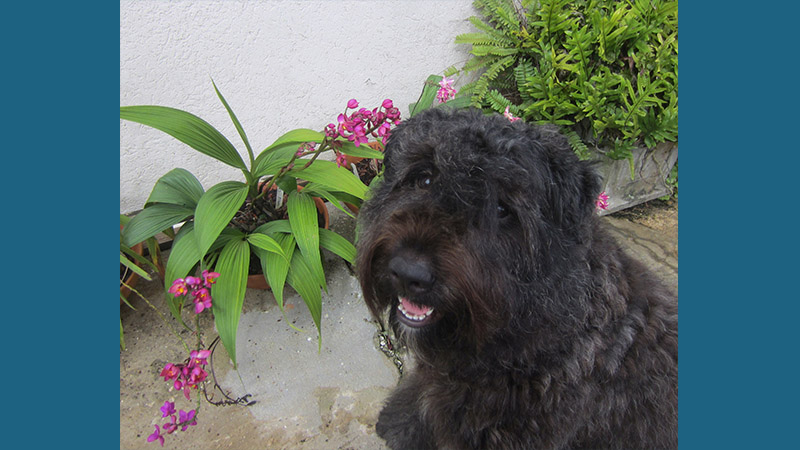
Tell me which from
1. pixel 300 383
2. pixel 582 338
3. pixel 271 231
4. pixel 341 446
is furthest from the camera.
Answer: pixel 271 231

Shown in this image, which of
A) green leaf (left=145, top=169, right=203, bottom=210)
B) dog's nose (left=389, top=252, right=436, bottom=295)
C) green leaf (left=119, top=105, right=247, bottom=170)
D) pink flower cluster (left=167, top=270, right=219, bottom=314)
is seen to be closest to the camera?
dog's nose (left=389, top=252, right=436, bottom=295)

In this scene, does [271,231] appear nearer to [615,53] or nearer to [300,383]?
[300,383]

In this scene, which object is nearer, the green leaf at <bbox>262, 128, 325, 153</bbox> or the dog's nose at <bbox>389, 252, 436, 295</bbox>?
the dog's nose at <bbox>389, 252, 436, 295</bbox>

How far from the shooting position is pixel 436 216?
1.73 m

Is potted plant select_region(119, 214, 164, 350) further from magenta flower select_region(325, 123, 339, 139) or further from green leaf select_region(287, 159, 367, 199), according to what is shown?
magenta flower select_region(325, 123, 339, 139)

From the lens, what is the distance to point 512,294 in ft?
5.97

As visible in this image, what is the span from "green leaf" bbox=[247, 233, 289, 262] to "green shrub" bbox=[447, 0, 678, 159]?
2095mm

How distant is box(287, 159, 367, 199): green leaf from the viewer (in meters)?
3.02

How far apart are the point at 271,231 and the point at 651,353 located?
7.40 ft

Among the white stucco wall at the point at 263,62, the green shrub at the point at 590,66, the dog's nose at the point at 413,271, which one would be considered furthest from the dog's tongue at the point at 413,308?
the green shrub at the point at 590,66

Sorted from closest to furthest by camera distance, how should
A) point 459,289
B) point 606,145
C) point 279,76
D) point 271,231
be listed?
point 459,289 < point 271,231 < point 279,76 < point 606,145

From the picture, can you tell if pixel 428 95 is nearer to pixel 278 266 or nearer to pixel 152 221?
pixel 278 266

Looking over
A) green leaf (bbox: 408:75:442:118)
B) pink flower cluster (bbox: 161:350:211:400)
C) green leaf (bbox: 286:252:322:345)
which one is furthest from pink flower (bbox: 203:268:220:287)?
green leaf (bbox: 408:75:442:118)

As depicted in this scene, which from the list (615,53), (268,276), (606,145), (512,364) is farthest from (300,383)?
(615,53)
